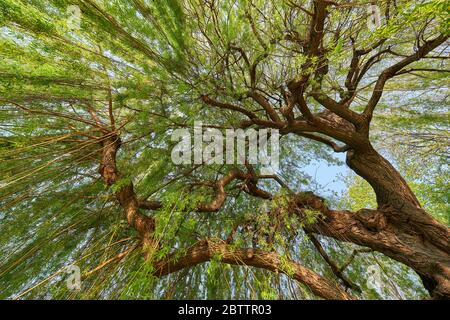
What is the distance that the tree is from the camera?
188 cm

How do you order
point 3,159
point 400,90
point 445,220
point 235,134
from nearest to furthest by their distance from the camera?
1. point 3,159
2. point 235,134
3. point 400,90
4. point 445,220

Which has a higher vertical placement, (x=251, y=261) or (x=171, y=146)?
(x=171, y=146)

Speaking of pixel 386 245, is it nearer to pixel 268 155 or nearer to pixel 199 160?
pixel 268 155

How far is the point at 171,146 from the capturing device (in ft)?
9.00

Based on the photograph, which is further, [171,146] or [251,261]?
[171,146]

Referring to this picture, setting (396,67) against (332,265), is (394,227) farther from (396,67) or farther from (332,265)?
(396,67)

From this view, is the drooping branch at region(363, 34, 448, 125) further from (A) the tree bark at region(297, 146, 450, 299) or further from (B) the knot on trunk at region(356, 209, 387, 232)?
(B) the knot on trunk at region(356, 209, 387, 232)

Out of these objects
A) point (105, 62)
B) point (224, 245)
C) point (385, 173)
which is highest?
point (105, 62)

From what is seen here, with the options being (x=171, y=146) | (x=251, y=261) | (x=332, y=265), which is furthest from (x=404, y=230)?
(x=171, y=146)

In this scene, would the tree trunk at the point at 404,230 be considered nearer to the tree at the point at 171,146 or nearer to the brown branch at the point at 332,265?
the tree at the point at 171,146

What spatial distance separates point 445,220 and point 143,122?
4.68 metres

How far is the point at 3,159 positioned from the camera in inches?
74.7

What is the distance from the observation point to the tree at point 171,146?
74.0 inches
